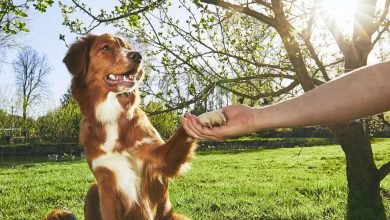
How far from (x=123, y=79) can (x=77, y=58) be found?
21.4 inches

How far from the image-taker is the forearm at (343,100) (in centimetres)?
144

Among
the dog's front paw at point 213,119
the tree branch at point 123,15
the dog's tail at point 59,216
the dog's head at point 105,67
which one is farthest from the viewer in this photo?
the tree branch at point 123,15

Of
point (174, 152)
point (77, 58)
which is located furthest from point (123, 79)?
point (174, 152)

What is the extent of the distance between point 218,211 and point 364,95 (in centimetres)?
618

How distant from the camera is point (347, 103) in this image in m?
1.48

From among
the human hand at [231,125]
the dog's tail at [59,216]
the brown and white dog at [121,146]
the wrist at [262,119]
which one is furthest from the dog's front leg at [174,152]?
the wrist at [262,119]

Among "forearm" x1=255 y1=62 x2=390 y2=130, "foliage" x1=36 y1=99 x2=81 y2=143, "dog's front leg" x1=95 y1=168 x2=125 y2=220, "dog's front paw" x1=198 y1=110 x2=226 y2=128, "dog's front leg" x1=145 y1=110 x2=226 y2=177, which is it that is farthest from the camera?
"foliage" x1=36 y1=99 x2=81 y2=143

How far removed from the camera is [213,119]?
1.97 meters

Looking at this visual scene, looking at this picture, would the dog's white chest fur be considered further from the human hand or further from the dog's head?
the human hand

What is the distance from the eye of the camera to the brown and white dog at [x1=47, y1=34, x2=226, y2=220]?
12.8 feet

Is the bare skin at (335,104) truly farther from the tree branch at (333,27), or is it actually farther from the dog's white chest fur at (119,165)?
the tree branch at (333,27)

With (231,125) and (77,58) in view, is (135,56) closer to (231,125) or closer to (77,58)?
(77,58)

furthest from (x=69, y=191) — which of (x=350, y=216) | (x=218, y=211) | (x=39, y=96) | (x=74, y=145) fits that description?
(x=39, y=96)

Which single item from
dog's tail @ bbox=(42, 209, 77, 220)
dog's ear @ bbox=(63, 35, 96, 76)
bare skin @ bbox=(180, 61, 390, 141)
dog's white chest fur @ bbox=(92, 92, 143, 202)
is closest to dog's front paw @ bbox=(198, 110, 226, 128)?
bare skin @ bbox=(180, 61, 390, 141)
